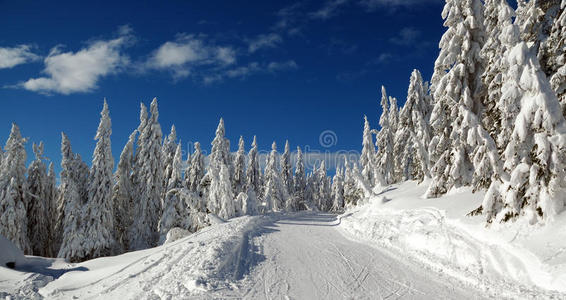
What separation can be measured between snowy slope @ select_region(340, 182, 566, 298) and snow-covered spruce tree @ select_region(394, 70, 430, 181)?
11998 millimetres

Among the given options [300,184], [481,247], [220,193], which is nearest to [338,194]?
[300,184]

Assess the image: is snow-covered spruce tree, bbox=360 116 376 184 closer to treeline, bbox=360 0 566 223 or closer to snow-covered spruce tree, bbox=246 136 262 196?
snow-covered spruce tree, bbox=246 136 262 196

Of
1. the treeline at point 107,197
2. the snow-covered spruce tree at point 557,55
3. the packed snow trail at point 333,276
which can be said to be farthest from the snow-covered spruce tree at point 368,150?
the packed snow trail at point 333,276

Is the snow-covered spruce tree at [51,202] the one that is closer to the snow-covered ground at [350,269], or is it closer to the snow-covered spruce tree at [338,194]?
the snow-covered ground at [350,269]

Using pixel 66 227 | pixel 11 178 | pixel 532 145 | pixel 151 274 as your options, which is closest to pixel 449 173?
pixel 532 145

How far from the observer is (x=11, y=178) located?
1004 inches

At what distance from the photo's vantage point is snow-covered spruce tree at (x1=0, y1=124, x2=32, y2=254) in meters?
24.6

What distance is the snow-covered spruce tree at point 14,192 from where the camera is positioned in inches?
969

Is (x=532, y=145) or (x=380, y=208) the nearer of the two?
(x=532, y=145)

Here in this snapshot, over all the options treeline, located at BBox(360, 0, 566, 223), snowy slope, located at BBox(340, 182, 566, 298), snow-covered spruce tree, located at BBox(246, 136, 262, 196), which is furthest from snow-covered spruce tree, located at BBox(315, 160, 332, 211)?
snowy slope, located at BBox(340, 182, 566, 298)

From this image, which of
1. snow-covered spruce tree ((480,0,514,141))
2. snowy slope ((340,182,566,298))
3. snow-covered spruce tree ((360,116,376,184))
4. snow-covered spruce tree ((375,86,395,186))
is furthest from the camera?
snow-covered spruce tree ((360,116,376,184))

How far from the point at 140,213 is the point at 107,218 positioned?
4.01 metres

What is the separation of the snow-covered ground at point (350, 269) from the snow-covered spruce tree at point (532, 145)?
61 cm

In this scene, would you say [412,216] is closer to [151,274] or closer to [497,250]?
[497,250]
